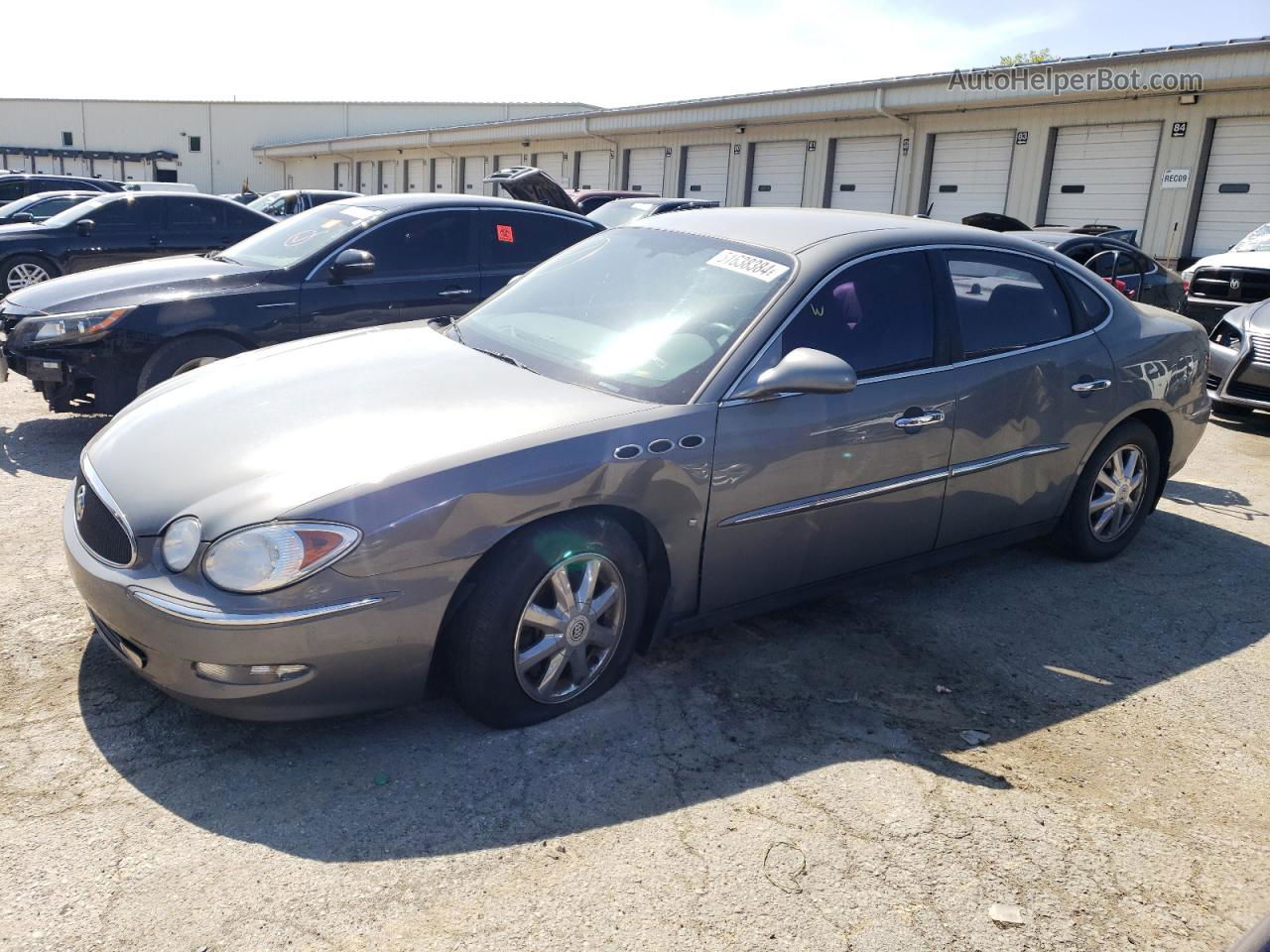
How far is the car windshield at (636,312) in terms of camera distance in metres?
3.54

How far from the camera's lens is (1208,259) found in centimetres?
1091

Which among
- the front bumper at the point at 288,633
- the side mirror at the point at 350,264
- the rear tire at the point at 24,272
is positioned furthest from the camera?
the rear tire at the point at 24,272

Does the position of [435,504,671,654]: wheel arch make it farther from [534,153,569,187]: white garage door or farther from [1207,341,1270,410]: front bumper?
[534,153,569,187]: white garage door

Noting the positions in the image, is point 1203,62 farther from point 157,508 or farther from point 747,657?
point 157,508

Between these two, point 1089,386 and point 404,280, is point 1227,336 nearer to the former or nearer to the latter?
point 1089,386

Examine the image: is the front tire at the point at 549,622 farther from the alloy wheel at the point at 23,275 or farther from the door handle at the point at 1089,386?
the alloy wheel at the point at 23,275

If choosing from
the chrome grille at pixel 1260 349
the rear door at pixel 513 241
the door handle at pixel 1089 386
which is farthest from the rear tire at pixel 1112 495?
the rear door at pixel 513 241

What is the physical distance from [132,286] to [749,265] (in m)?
4.26

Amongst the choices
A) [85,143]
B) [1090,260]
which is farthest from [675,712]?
[85,143]

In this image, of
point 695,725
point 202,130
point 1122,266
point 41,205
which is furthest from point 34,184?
point 202,130

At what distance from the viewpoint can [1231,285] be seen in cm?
1045

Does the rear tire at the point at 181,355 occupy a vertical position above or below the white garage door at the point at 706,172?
below

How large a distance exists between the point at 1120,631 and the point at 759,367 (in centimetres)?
203

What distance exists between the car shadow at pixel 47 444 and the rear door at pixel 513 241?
9.05ft
